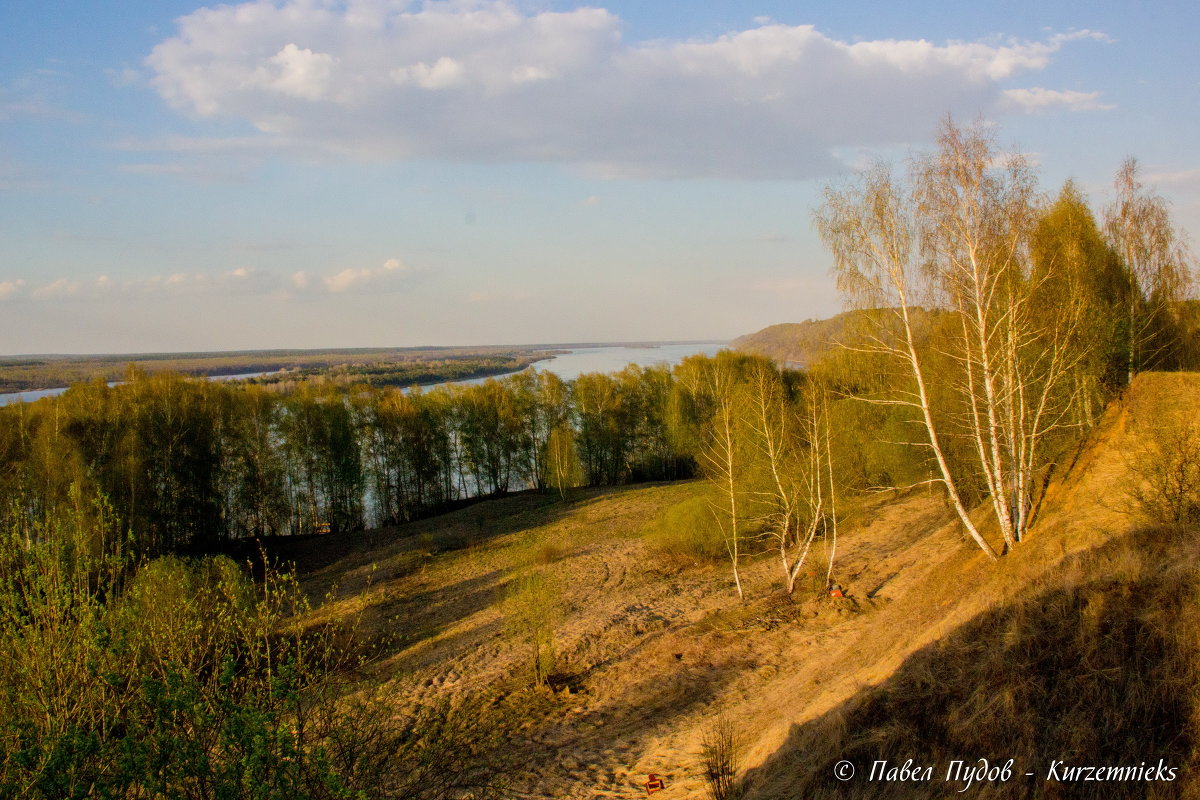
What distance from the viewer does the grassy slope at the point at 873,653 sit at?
7023mm

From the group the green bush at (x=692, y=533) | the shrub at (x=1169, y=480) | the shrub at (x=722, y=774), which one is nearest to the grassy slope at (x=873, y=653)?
the shrub at (x=722, y=774)

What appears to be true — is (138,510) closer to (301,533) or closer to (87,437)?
(87,437)

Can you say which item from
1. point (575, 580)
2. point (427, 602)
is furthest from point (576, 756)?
point (427, 602)

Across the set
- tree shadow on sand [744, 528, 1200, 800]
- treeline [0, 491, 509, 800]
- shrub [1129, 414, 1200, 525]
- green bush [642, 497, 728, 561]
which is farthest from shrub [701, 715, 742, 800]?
green bush [642, 497, 728, 561]

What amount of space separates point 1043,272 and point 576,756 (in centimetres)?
1412

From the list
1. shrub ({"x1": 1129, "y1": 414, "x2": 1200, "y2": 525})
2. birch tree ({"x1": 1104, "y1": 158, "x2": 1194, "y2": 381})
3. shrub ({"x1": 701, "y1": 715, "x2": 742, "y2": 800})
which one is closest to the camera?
shrub ({"x1": 701, "y1": 715, "x2": 742, "y2": 800})

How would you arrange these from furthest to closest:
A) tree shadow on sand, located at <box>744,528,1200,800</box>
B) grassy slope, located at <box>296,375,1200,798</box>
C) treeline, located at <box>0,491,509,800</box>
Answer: grassy slope, located at <box>296,375,1200,798</box>, tree shadow on sand, located at <box>744,528,1200,800</box>, treeline, located at <box>0,491,509,800</box>

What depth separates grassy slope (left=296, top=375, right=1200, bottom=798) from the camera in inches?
277

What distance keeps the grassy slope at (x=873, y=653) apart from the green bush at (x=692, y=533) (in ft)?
2.23

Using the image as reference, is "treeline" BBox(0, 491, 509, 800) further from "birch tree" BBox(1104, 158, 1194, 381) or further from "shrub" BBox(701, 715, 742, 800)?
"birch tree" BBox(1104, 158, 1194, 381)

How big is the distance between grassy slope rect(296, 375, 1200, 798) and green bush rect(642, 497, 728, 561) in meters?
0.68

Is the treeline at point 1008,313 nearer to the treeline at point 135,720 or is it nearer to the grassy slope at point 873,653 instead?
the grassy slope at point 873,653

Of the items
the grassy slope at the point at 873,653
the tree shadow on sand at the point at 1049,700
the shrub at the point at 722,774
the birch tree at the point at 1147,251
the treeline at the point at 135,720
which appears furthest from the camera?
the birch tree at the point at 1147,251

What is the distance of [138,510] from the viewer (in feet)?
90.2
